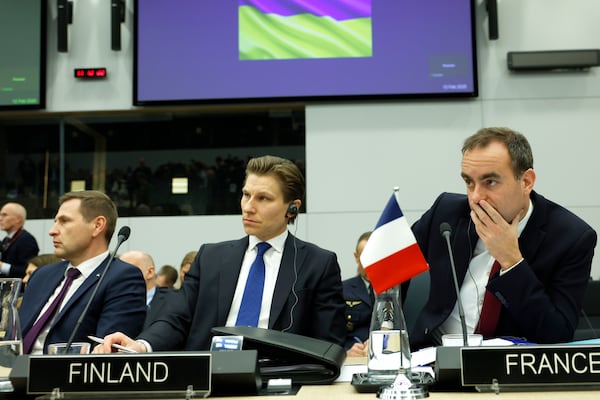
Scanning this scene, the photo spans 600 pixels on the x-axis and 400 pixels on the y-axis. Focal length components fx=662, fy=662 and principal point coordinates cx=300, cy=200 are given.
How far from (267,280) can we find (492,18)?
3553 millimetres

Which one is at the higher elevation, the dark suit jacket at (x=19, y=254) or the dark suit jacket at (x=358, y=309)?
the dark suit jacket at (x=19, y=254)

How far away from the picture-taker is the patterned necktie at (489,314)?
6.33 feet

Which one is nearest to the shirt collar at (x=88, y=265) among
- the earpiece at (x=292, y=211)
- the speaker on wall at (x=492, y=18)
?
the earpiece at (x=292, y=211)

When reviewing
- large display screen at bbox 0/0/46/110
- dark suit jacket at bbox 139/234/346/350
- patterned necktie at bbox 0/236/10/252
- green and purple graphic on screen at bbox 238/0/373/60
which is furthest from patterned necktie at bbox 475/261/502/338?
large display screen at bbox 0/0/46/110

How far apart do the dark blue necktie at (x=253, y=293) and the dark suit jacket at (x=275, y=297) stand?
48 millimetres

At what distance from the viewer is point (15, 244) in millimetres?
5125

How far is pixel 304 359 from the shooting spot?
1450mm

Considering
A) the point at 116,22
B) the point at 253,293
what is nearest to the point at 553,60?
the point at 116,22

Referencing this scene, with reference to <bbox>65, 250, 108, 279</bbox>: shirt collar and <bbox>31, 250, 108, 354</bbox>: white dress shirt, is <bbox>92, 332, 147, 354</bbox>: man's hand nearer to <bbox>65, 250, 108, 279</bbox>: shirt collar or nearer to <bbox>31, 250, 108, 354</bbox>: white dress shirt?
<bbox>31, 250, 108, 354</bbox>: white dress shirt

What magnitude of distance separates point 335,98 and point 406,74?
0.57 m

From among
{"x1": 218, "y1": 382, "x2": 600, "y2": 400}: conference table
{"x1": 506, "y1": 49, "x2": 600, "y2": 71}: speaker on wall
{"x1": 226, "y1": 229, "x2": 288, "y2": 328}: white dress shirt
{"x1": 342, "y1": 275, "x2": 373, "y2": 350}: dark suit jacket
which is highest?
{"x1": 506, "y1": 49, "x2": 600, "y2": 71}: speaker on wall

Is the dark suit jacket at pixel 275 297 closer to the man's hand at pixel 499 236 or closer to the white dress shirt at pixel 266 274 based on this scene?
the white dress shirt at pixel 266 274

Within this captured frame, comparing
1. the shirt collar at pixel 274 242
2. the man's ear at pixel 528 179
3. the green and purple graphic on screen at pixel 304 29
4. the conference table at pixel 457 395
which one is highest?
the green and purple graphic on screen at pixel 304 29

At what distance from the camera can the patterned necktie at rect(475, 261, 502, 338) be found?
1930 mm
